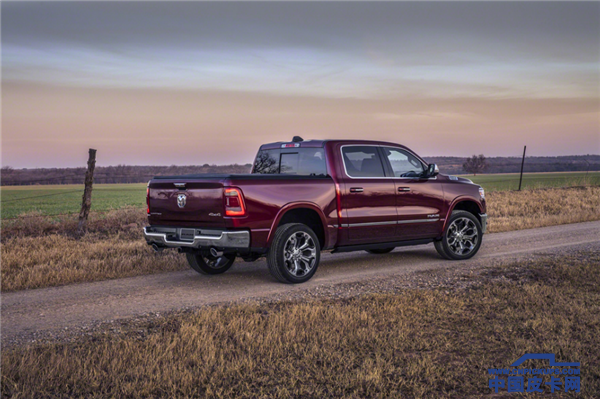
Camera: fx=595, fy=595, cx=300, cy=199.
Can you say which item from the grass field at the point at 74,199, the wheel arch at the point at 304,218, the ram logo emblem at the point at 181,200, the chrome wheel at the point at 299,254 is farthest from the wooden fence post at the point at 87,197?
the grass field at the point at 74,199

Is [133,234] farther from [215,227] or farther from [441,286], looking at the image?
[441,286]

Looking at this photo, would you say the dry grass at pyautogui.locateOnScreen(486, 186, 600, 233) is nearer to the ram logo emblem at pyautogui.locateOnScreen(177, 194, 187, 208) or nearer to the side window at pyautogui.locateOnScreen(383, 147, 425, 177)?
the side window at pyautogui.locateOnScreen(383, 147, 425, 177)

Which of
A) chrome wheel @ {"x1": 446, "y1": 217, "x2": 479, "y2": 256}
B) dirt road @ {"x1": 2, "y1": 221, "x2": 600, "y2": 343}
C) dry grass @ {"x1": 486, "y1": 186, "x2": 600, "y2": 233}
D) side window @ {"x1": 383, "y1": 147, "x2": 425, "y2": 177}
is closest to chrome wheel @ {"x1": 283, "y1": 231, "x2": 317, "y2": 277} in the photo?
dirt road @ {"x1": 2, "y1": 221, "x2": 600, "y2": 343}

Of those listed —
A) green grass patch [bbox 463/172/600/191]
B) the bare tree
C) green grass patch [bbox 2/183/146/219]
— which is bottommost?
green grass patch [bbox 2/183/146/219]

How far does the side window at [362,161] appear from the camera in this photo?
9.51 meters

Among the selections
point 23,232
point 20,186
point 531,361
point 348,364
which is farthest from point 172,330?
point 20,186

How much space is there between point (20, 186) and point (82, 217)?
185 ft

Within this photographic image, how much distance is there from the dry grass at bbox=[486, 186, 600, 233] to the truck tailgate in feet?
33.6

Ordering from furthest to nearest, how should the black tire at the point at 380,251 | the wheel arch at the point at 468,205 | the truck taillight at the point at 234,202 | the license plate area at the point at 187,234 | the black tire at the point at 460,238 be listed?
the black tire at the point at 380,251, the wheel arch at the point at 468,205, the black tire at the point at 460,238, the license plate area at the point at 187,234, the truck taillight at the point at 234,202

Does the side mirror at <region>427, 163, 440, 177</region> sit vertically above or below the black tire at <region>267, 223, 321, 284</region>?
above

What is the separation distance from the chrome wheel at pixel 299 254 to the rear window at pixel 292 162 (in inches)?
44.9

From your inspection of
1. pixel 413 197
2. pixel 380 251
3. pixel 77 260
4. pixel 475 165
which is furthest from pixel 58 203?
pixel 475 165

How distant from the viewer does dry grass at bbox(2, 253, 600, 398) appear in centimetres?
456

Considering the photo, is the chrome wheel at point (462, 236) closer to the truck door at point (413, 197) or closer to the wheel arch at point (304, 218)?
the truck door at point (413, 197)
